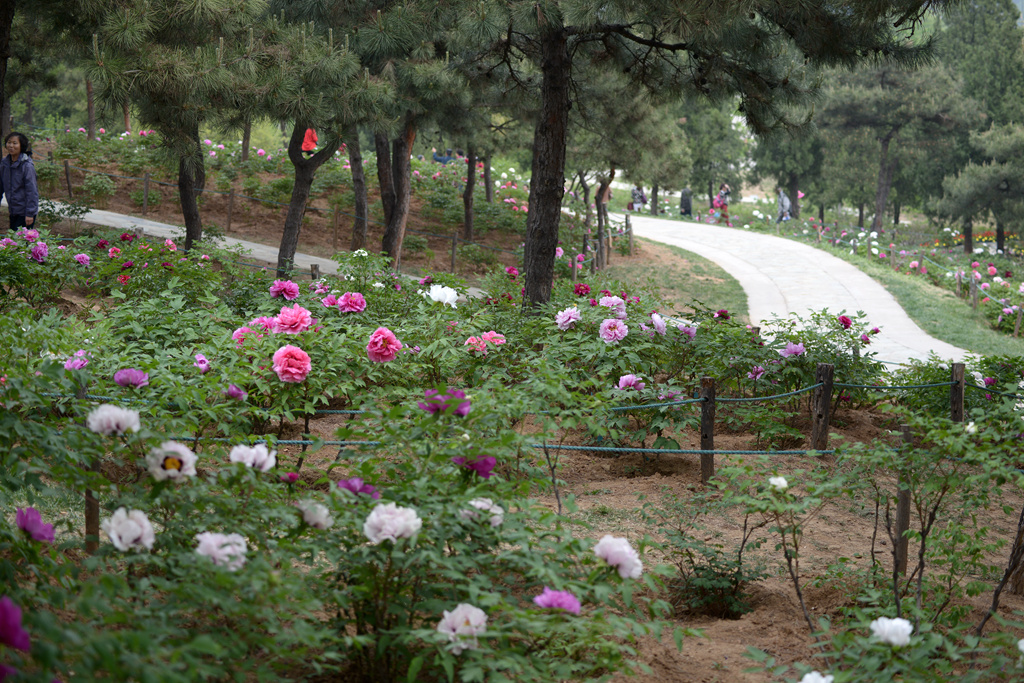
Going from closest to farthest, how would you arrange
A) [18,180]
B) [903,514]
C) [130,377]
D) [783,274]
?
[130,377] < [903,514] < [18,180] < [783,274]

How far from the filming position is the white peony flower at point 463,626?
6.68 feet

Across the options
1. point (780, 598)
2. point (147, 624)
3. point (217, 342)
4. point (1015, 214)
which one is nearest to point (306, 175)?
point (217, 342)

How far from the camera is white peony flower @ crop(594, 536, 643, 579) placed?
2227 millimetres

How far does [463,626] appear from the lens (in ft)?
6.71

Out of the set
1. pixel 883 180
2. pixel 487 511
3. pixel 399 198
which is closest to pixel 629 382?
pixel 487 511

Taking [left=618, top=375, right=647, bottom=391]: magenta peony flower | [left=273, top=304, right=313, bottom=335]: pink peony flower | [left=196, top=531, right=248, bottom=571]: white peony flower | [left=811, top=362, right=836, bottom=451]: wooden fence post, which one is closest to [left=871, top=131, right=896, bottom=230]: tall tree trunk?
[left=811, top=362, right=836, bottom=451]: wooden fence post

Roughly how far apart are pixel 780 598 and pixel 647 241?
19718mm

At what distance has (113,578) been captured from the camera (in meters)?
1.69

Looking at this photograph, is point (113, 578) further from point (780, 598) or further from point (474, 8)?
point (474, 8)

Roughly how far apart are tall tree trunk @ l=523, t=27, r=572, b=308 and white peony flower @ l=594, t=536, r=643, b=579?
478cm

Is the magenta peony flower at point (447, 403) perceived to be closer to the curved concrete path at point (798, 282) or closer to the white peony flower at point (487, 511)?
the white peony flower at point (487, 511)

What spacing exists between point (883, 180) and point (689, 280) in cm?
1636

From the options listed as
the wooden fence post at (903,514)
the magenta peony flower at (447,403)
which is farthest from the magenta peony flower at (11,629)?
the wooden fence post at (903,514)

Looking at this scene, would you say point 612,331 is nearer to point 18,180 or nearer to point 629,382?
point 629,382
